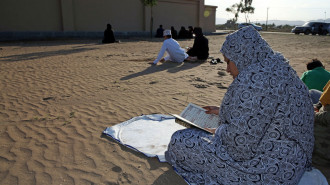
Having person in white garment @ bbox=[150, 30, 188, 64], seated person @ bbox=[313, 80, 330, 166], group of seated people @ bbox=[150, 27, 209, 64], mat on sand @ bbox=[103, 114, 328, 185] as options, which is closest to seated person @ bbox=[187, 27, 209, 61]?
group of seated people @ bbox=[150, 27, 209, 64]

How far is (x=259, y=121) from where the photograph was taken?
1.84 meters

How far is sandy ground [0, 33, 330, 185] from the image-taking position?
2758 mm

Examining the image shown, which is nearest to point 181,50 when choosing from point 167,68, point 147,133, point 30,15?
point 167,68

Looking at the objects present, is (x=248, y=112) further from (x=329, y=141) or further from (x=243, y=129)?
(x=329, y=141)

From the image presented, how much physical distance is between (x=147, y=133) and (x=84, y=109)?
60.3 inches

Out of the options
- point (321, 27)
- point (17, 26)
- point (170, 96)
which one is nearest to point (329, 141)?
point (170, 96)

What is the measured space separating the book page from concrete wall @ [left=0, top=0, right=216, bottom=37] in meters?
17.3

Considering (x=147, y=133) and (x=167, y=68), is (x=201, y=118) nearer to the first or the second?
(x=147, y=133)

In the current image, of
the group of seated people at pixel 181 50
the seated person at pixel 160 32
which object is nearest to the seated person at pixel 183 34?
the seated person at pixel 160 32

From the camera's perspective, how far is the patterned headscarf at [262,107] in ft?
6.02

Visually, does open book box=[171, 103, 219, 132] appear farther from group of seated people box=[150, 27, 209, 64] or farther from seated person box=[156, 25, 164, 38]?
seated person box=[156, 25, 164, 38]

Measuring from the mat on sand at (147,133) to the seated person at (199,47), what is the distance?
229 inches

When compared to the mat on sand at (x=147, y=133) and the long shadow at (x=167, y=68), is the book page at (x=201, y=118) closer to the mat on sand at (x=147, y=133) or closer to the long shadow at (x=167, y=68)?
the mat on sand at (x=147, y=133)

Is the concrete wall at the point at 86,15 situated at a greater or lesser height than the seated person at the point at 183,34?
greater
